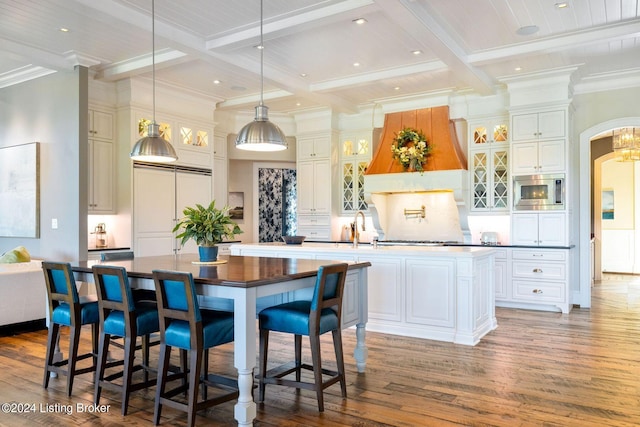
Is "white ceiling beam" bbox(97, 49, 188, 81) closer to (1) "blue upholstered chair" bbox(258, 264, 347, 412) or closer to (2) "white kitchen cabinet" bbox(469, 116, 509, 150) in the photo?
(1) "blue upholstered chair" bbox(258, 264, 347, 412)

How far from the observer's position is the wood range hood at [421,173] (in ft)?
23.9

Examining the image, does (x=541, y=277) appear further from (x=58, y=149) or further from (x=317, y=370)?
(x=58, y=149)

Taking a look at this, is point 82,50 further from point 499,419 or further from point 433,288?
point 499,419

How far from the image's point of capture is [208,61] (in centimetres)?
568

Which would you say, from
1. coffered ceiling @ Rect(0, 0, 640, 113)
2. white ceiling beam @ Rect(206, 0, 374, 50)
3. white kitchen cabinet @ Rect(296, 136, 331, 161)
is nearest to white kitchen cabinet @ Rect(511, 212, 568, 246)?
coffered ceiling @ Rect(0, 0, 640, 113)

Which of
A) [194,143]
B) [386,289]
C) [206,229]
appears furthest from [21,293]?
[386,289]

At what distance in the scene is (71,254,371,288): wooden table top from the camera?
292 centimetres

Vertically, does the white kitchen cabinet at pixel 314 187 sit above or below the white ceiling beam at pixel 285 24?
below

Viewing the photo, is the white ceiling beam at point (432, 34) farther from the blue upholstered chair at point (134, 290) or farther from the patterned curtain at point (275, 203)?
the patterned curtain at point (275, 203)

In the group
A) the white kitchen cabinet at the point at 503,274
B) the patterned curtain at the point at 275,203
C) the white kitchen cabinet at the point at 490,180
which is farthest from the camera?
the patterned curtain at the point at 275,203

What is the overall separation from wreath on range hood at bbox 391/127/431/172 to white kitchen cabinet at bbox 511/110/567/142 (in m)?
1.30

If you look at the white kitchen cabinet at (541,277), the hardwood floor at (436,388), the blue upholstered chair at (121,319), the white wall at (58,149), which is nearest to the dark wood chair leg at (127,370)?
the blue upholstered chair at (121,319)

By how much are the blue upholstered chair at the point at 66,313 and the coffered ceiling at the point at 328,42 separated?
7.62 feet

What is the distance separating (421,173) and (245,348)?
5.23 metres
